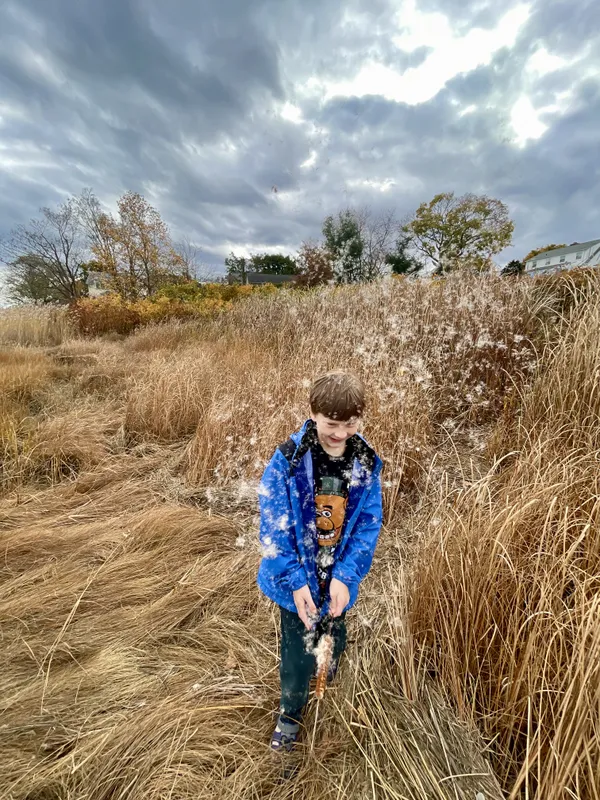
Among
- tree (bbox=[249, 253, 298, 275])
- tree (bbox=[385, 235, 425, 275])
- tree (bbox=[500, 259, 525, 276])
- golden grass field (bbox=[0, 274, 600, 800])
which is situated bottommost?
golden grass field (bbox=[0, 274, 600, 800])

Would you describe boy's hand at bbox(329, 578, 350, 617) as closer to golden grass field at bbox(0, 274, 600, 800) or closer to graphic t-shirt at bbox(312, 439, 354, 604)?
graphic t-shirt at bbox(312, 439, 354, 604)

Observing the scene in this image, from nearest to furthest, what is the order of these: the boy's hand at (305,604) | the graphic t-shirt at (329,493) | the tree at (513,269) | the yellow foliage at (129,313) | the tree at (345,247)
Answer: the boy's hand at (305,604) < the graphic t-shirt at (329,493) < the tree at (513,269) < the tree at (345,247) < the yellow foliage at (129,313)

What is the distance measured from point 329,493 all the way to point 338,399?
1.12 ft

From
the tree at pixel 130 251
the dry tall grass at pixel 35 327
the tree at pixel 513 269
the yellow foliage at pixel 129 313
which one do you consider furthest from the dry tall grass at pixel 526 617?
the tree at pixel 130 251

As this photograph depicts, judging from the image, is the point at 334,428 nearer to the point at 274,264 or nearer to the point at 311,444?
the point at 311,444

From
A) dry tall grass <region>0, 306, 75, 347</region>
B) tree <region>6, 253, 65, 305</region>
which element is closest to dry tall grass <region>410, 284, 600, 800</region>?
dry tall grass <region>0, 306, 75, 347</region>

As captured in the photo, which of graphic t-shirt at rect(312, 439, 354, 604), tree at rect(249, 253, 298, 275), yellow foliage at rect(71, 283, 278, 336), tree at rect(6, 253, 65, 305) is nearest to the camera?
graphic t-shirt at rect(312, 439, 354, 604)

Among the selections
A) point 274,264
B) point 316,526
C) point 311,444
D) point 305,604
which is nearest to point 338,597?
point 305,604

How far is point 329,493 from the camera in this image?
43.9 inches

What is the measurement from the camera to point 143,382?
13.7ft

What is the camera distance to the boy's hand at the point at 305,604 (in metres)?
0.99

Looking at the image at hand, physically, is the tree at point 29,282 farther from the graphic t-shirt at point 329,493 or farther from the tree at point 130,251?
the graphic t-shirt at point 329,493

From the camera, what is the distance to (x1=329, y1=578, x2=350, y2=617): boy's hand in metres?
1.01

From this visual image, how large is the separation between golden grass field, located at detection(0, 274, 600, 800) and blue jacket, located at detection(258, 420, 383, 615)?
444mm
